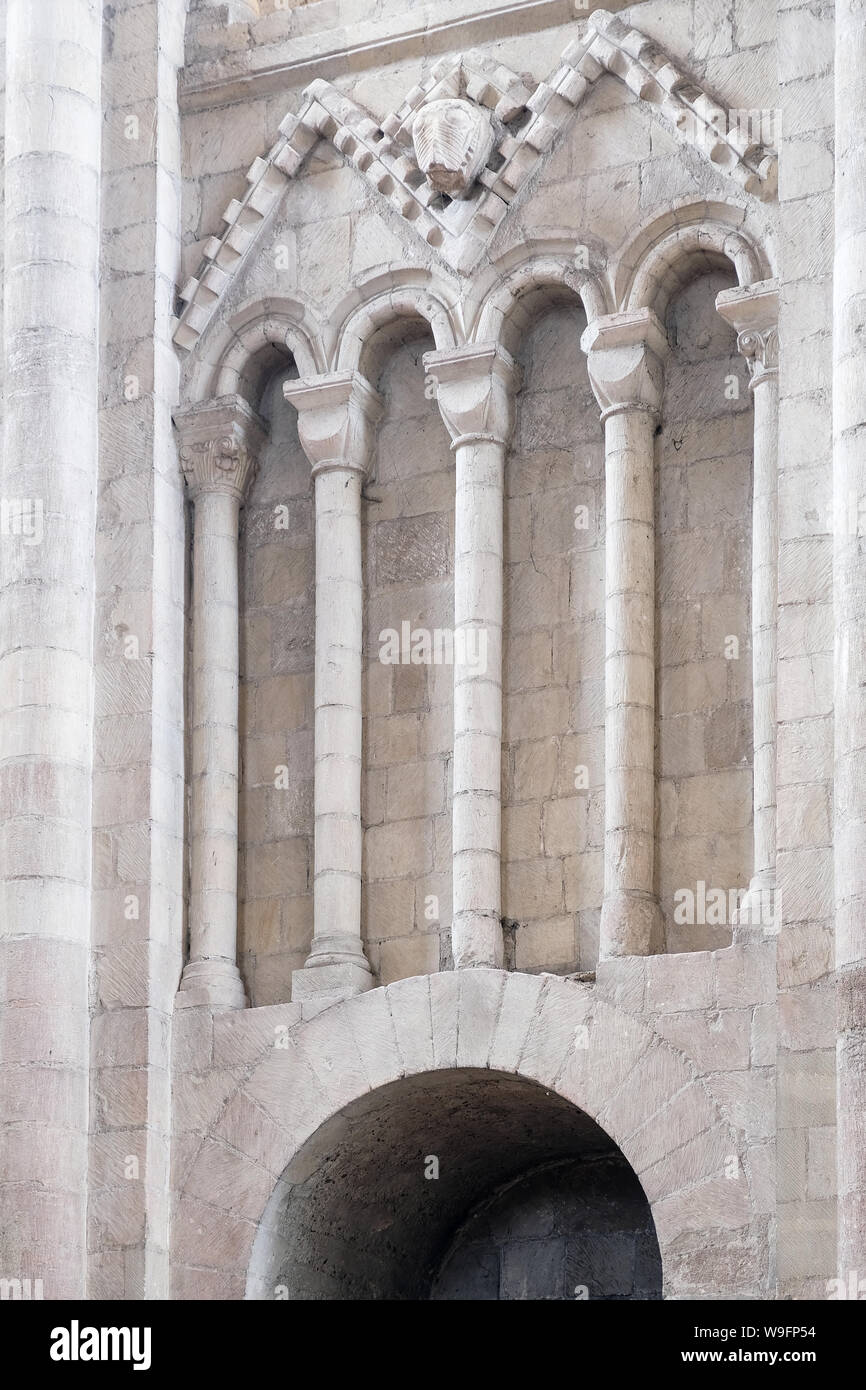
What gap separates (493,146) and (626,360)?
1.49 meters

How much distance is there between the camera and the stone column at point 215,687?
628 inches

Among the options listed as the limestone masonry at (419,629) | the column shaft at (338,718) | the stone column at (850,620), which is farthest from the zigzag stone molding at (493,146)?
the column shaft at (338,718)

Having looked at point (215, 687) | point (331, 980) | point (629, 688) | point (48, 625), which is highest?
point (48, 625)

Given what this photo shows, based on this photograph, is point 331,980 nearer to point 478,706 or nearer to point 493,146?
point 478,706

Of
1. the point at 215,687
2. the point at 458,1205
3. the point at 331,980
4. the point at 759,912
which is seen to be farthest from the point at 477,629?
the point at 458,1205

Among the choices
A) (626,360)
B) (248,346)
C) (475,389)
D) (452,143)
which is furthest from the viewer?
(248,346)

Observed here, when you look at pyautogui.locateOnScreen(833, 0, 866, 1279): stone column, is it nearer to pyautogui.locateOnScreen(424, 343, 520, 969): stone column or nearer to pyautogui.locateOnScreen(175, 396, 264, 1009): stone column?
pyautogui.locateOnScreen(424, 343, 520, 969): stone column

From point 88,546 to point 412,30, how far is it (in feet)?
10.6

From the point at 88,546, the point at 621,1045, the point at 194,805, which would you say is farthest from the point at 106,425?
the point at 621,1045

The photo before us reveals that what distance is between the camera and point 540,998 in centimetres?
1508

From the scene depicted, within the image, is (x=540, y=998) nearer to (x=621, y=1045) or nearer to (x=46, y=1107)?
(x=621, y=1045)

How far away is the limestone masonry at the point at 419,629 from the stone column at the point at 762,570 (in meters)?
0.03

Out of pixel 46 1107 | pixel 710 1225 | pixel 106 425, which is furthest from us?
pixel 106 425

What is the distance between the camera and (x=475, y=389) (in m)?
16.1
